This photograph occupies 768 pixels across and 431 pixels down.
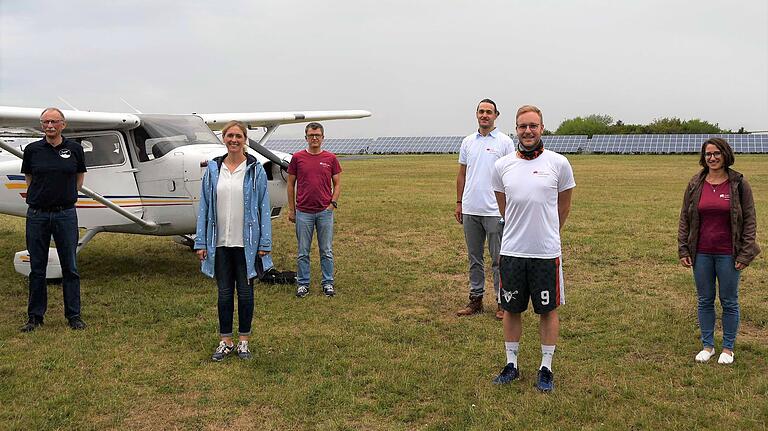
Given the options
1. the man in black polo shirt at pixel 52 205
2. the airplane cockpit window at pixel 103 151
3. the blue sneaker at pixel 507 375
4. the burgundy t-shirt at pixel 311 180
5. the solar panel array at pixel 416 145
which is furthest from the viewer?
the solar panel array at pixel 416 145

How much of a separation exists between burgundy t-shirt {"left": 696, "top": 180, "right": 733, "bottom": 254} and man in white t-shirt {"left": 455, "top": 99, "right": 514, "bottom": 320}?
1505 millimetres

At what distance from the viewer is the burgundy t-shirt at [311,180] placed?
634cm

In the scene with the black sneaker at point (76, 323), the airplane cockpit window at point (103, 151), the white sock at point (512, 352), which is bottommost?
the black sneaker at point (76, 323)

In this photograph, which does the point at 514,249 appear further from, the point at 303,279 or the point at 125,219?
the point at 125,219

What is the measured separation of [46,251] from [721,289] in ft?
17.2

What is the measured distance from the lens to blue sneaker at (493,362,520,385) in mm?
3991

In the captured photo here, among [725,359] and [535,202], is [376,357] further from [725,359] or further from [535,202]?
[725,359]

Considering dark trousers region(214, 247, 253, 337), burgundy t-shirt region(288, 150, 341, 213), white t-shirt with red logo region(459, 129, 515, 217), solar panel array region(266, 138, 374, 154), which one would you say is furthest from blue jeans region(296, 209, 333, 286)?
solar panel array region(266, 138, 374, 154)

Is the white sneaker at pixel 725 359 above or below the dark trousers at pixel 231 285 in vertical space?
below

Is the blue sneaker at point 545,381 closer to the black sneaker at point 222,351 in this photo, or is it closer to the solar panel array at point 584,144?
the black sneaker at point 222,351

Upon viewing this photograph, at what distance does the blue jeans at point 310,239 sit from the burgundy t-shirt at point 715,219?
11.4 ft

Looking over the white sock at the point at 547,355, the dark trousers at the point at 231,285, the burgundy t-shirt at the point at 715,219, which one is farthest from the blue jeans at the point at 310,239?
the burgundy t-shirt at the point at 715,219

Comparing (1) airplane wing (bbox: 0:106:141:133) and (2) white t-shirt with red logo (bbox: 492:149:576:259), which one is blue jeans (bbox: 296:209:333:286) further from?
(2) white t-shirt with red logo (bbox: 492:149:576:259)

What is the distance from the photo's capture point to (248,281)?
444 centimetres
